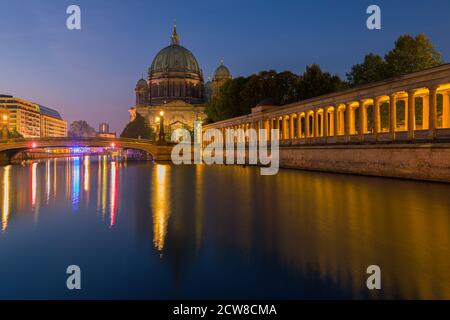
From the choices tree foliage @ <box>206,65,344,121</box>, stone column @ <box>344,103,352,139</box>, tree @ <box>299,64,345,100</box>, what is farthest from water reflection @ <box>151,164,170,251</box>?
tree @ <box>299,64,345,100</box>

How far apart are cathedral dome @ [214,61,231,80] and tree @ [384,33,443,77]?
114m

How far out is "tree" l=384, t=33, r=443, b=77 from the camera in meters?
49.4

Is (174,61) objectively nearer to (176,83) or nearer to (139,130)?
(176,83)

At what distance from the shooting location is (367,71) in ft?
182

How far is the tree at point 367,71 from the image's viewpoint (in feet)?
179

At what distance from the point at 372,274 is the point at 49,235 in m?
9.29

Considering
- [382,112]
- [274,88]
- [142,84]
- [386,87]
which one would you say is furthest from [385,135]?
[142,84]

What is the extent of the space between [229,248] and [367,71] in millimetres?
50650

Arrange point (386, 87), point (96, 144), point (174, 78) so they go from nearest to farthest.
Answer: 1. point (386, 87)
2. point (96, 144)
3. point (174, 78)

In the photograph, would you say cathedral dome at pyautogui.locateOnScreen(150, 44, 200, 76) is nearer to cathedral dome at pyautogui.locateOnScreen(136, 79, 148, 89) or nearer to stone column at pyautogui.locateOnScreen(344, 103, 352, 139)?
cathedral dome at pyautogui.locateOnScreen(136, 79, 148, 89)

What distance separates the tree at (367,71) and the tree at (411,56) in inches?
114
